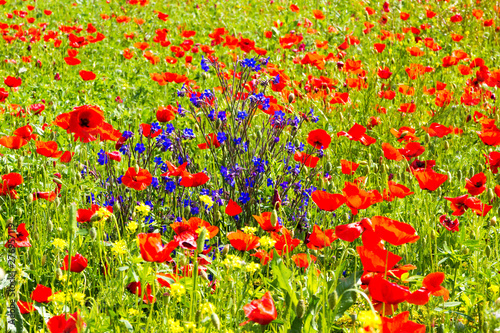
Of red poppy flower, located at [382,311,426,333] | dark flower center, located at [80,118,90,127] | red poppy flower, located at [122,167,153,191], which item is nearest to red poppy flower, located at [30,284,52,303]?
red poppy flower, located at [122,167,153,191]

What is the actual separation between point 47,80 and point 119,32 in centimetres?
235

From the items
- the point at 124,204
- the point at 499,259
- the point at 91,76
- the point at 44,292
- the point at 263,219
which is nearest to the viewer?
the point at 44,292

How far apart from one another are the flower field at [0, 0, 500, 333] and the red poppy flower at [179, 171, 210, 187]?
11mm

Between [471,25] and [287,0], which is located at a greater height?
[287,0]

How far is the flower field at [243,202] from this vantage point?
1.64m

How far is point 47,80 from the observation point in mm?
4918

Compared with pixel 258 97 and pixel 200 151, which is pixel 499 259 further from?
pixel 200 151

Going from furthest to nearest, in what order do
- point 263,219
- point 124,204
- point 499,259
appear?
1. point 124,204
2. point 499,259
3. point 263,219

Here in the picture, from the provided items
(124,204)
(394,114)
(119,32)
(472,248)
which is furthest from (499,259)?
(119,32)

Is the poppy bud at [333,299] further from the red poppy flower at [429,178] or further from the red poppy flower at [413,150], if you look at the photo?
the red poppy flower at [413,150]

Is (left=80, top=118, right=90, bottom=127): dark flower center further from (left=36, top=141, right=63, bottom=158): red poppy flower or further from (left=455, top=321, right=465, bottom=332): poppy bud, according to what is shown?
(left=455, top=321, right=465, bottom=332): poppy bud

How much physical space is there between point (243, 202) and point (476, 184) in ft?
3.44

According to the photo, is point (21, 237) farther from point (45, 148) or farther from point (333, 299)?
point (333, 299)

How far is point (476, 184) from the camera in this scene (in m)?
2.29
